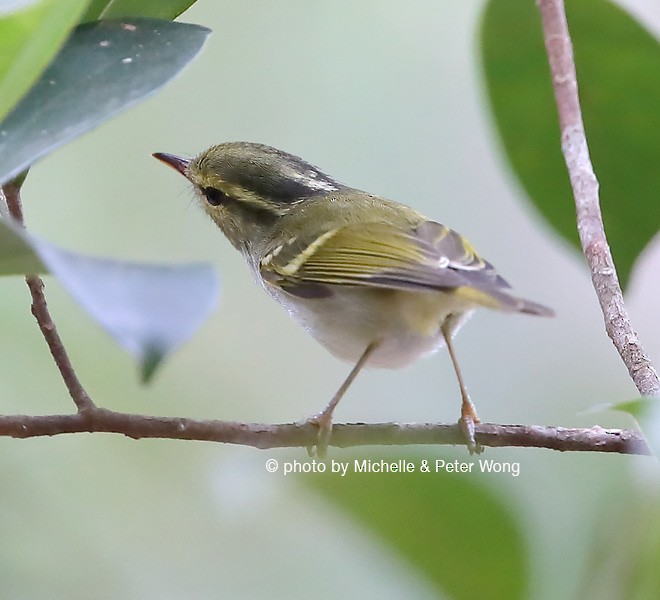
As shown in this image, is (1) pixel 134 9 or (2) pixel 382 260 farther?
(2) pixel 382 260

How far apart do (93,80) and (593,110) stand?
0.82 m

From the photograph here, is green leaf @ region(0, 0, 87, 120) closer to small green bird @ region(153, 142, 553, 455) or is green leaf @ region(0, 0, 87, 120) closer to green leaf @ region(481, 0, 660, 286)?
small green bird @ region(153, 142, 553, 455)

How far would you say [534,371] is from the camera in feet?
8.59

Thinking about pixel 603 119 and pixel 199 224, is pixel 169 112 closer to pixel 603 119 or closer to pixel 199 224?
pixel 199 224

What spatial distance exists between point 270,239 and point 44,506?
0.89 metres

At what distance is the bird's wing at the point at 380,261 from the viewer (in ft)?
3.55

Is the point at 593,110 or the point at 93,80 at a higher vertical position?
the point at 593,110

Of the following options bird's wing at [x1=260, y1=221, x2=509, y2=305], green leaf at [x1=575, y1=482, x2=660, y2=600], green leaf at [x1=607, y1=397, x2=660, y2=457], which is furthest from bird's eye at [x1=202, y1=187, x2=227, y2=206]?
green leaf at [x1=607, y1=397, x2=660, y2=457]

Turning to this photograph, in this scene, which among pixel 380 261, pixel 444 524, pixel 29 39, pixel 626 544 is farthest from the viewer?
pixel 380 261

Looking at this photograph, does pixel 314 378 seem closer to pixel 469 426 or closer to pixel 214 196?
pixel 214 196

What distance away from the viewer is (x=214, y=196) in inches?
64.6

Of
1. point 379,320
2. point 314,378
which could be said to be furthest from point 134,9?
point 314,378

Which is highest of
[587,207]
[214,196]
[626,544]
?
[587,207]

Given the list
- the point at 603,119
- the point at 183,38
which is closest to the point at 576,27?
the point at 603,119
